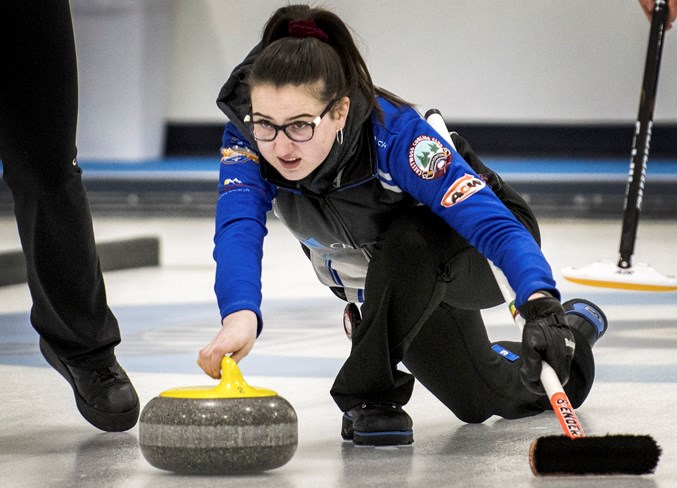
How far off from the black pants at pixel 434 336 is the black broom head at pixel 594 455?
41 cm

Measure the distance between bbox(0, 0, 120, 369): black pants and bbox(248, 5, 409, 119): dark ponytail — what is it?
399 mm

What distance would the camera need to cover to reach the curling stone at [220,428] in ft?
5.85

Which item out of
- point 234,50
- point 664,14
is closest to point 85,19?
point 234,50

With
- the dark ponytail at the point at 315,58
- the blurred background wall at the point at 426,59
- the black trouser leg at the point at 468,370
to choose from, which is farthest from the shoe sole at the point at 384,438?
the blurred background wall at the point at 426,59

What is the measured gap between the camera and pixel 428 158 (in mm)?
2084

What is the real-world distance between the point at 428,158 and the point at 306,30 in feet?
1.03

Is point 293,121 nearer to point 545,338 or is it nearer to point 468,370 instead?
point 545,338

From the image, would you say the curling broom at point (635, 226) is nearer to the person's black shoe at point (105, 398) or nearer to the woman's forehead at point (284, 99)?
the person's black shoe at point (105, 398)

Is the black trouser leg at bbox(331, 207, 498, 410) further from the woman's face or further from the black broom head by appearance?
the black broom head

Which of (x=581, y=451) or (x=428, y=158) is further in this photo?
(x=428, y=158)

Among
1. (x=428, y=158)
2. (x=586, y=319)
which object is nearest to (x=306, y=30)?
(x=428, y=158)

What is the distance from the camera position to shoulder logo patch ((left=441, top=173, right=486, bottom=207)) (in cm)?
205

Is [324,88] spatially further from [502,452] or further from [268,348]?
[268,348]

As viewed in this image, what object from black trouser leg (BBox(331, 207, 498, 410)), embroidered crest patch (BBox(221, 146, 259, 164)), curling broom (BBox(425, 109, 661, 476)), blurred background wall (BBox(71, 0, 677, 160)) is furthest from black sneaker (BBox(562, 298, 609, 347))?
blurred background wall (BBox(71, 0, 677, 160))
